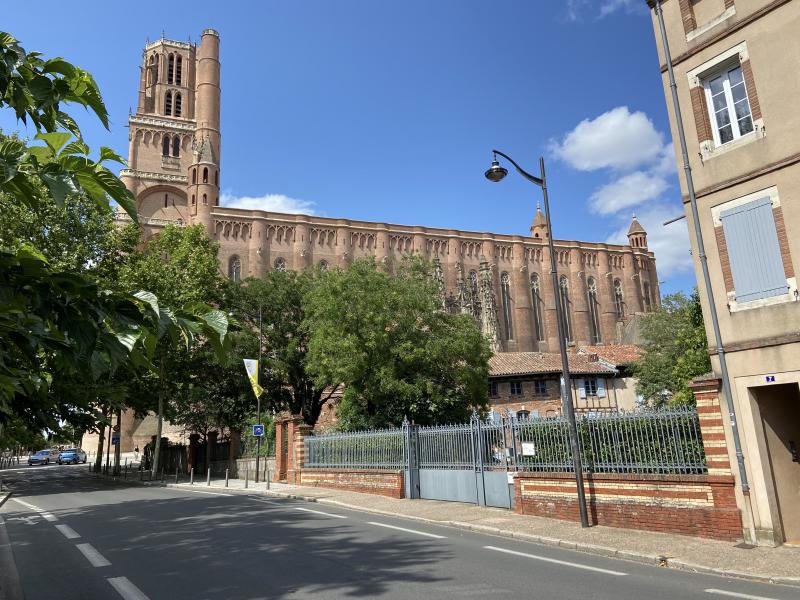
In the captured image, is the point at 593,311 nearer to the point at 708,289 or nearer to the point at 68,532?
the point at 708,289

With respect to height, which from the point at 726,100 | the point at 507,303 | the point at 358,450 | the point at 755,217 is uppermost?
the point at 507,303

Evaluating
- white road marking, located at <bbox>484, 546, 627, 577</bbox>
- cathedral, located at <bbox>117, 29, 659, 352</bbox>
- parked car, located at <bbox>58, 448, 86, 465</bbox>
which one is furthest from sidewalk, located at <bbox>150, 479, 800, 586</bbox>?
parked car, located at <bbox>58, 448, 86, 465</bbox>

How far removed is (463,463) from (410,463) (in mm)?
2329

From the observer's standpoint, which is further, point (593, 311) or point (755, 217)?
point (593, 311)

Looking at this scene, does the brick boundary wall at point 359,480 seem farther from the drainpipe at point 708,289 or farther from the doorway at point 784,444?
the doorway at point 784,444

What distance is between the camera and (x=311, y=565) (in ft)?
26.0

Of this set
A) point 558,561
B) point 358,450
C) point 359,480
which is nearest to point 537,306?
point 358,450

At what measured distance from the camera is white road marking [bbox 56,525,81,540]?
11.2m

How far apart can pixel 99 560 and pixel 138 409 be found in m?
28.5

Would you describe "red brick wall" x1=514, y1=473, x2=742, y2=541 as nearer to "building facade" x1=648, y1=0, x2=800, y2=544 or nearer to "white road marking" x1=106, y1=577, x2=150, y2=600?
Result: "building facade" x1=648, y1=0, x2=800, y2=544

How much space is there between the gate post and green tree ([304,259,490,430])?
5820 millimetres

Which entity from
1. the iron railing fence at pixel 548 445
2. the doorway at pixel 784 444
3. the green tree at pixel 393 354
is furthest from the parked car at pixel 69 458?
the doorway at pixel 784 444

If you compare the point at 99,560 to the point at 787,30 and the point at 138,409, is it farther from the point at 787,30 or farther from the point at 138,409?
the point at 138,409

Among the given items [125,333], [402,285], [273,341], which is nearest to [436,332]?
[402,285]
